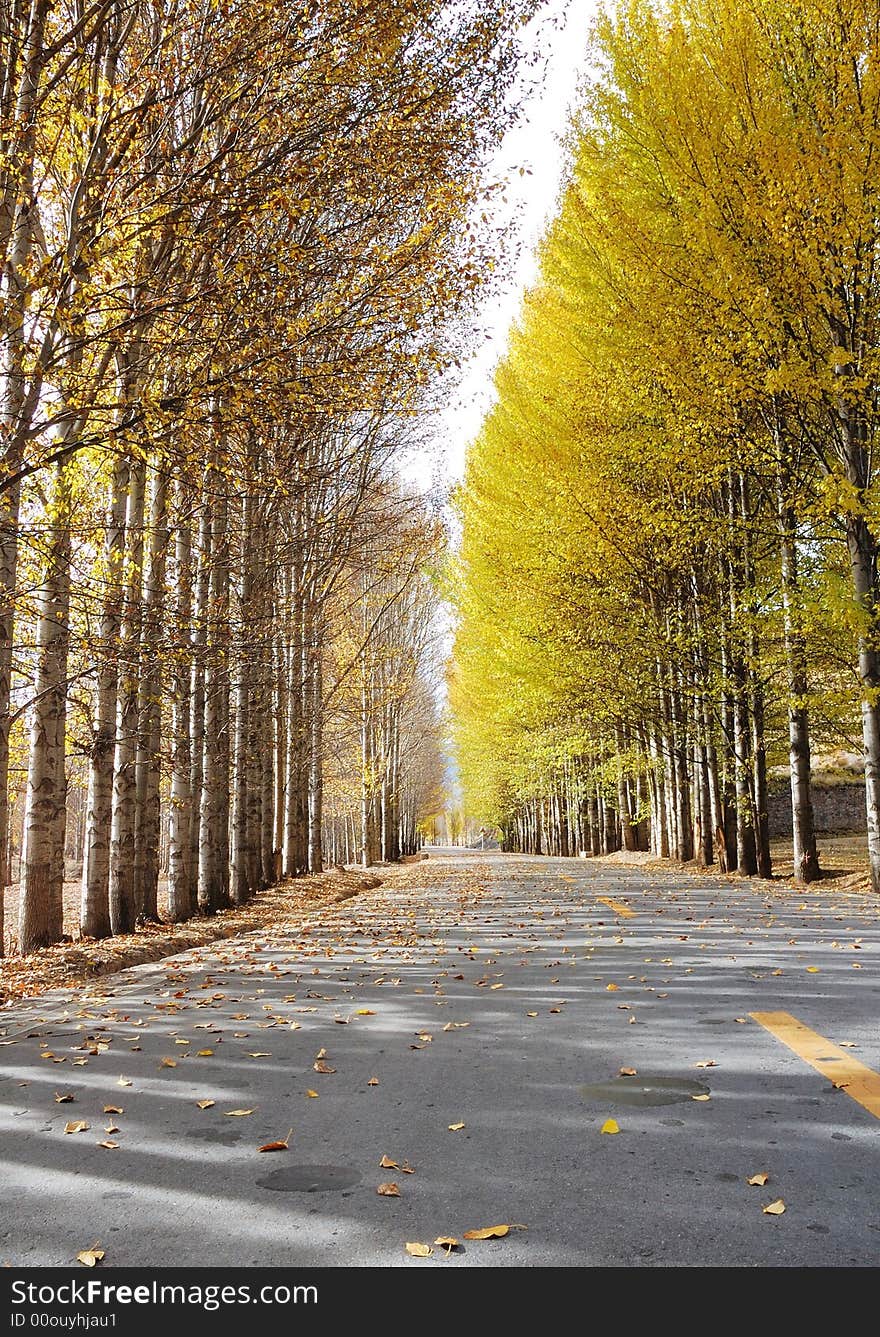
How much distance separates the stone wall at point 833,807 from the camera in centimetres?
3616

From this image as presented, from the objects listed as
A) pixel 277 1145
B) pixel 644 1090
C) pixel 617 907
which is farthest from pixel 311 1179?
pixel 617 907

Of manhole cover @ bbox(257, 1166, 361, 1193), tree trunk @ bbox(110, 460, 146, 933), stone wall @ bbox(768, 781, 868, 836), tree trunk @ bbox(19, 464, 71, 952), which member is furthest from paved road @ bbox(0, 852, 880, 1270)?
stone wall @ bbox(768, 781, 868, 836)

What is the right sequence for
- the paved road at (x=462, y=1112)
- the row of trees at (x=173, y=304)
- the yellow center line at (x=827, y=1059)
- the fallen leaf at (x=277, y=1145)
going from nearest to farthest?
1. the paved road at (x=462, y=1112)
2. the fallen leaf at (x=277, y=1145)
3. the yellow center line at (x=827, y=1059)
4. the row of trees at (x=173, y=304)

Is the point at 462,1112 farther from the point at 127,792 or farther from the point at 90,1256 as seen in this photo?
the point at 127,792

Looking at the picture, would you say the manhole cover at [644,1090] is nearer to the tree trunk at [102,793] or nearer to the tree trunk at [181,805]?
the tree trunk at [102,793]

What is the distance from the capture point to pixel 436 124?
920 cm

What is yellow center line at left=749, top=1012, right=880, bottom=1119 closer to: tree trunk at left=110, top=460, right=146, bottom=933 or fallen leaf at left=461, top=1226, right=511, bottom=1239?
fallen leaf at left=461, top=1226, right=511, bottom=1239

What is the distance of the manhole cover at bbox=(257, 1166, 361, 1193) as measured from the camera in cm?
320

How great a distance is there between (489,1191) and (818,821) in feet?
122

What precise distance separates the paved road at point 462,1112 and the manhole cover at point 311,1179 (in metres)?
0.01

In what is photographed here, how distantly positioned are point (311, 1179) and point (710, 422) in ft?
43.3

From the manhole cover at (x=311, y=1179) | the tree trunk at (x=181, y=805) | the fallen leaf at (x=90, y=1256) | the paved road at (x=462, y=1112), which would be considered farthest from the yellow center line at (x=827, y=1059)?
the tree trunk at (x=181, y=805)

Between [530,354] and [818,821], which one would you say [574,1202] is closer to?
[530,354]

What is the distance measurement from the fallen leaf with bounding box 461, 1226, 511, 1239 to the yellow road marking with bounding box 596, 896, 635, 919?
8.44m
